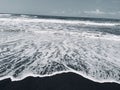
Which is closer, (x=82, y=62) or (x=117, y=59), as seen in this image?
(x=82, y=62)

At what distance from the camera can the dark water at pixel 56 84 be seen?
6699 mm

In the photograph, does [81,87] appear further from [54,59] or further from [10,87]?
[54,59]

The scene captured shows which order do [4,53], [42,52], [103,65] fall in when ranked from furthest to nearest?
[42,52], [4,53], [103,65]

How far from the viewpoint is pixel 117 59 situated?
427 inches

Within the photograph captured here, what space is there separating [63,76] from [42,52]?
153 inches

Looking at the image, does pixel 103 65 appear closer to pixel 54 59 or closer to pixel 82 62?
pixel 82 62

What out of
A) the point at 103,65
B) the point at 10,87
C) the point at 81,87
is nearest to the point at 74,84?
the point at 81,87

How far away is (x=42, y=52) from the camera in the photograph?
11406 millimetres

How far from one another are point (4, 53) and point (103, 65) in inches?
211

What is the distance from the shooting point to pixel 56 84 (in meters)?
7.08

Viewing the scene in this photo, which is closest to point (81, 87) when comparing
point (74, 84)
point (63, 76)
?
point (74, 84)

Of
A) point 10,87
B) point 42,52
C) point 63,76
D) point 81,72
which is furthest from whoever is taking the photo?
point 42,52

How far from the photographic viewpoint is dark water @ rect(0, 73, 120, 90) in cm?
670

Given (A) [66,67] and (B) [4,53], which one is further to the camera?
(B) [4,53]
